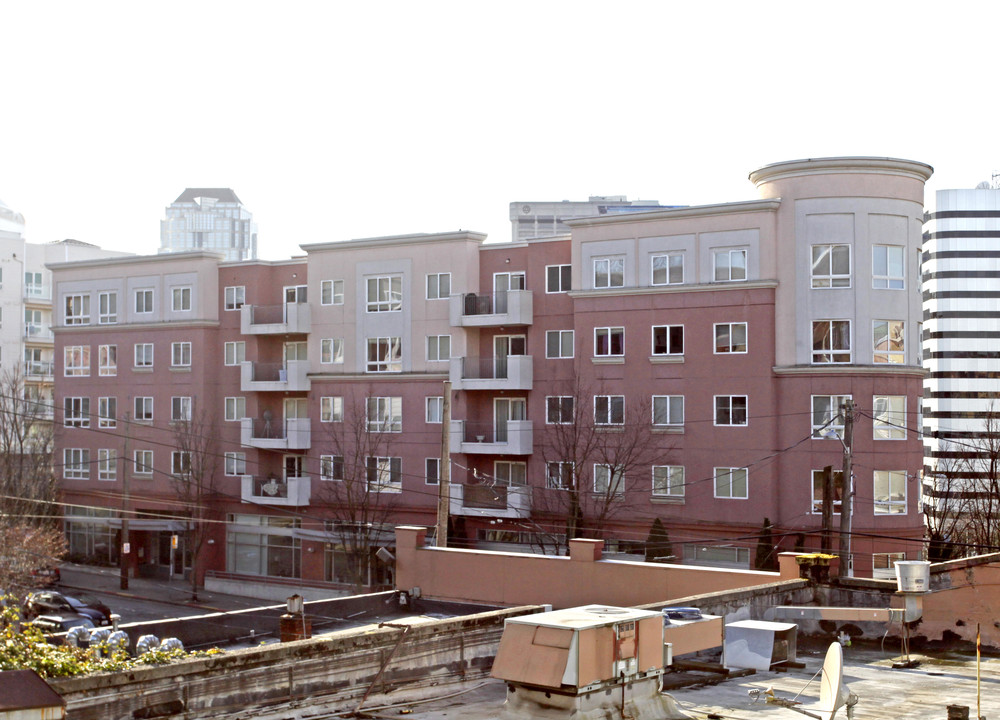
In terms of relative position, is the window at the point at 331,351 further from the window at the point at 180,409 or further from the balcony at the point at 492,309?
the window at the point at 180,409

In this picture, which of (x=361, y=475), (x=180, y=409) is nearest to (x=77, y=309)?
(x=180, y=409)

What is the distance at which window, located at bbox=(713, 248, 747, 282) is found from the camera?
47.5m

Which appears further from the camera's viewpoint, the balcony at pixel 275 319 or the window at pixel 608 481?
the balcony at pixel 275 319

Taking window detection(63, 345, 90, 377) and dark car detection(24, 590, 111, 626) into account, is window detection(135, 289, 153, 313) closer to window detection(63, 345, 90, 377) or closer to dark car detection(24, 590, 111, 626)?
window detection(63, 345, 90, 377)

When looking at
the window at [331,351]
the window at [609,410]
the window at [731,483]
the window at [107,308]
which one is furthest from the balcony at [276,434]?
the window at [731,483]

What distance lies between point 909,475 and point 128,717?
3916 cm

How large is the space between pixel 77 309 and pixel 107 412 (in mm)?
6922

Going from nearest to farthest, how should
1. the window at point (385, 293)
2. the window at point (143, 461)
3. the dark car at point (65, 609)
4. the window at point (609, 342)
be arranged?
the dark car at point (65, 609), the window at point (609, 342), the window at point (385, 293), the window at point (143, 461)

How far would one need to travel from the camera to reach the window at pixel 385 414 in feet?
183

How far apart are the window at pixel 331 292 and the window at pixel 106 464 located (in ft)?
52.3

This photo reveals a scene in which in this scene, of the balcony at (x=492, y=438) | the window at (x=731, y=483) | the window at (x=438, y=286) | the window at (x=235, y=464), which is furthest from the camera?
the window at (x=235, y=464)

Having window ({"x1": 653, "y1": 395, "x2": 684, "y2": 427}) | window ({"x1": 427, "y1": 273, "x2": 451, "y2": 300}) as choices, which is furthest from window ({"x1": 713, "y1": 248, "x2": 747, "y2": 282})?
window ({"x1": 427, "y1": 273, "x2": 451, "y2": 300})

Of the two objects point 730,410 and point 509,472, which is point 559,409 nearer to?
point 509,472

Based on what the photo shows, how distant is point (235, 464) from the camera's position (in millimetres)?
60406
